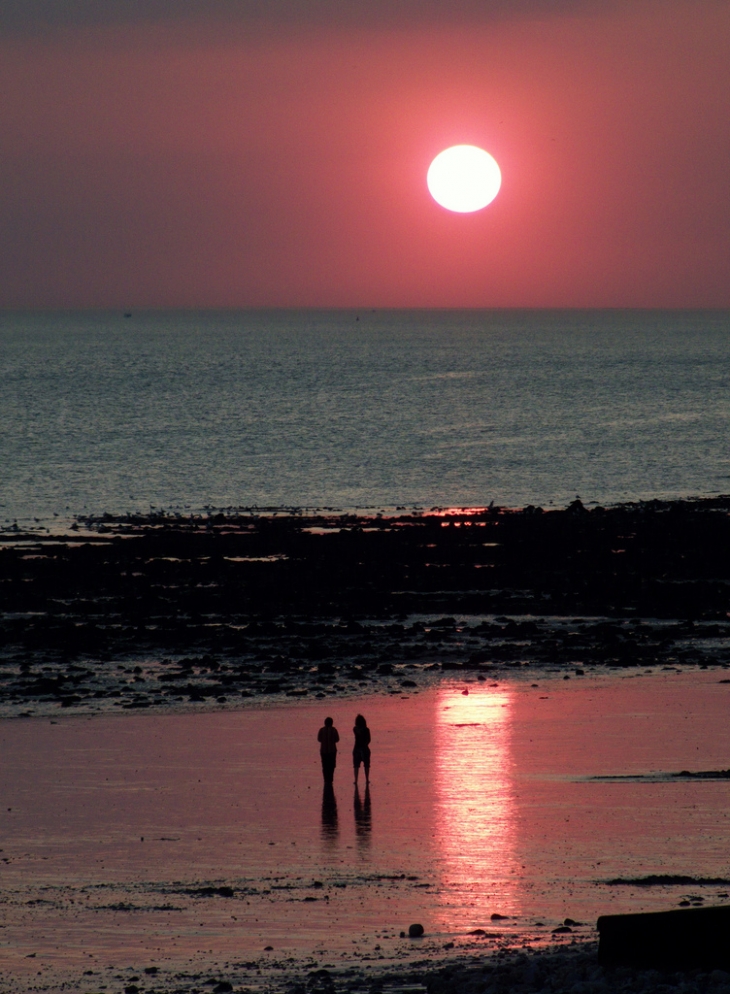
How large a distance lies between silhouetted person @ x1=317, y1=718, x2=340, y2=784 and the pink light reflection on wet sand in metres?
1.55

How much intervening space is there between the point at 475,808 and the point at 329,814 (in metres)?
1.96

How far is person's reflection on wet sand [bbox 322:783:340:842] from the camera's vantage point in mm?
19312

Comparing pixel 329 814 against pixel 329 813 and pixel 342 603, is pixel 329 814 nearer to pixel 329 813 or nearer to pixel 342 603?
pixel 329 813

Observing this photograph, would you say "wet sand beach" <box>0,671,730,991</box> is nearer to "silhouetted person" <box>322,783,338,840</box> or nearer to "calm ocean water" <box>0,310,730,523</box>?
"silhouetted person" <box>322,783,338,840</box>

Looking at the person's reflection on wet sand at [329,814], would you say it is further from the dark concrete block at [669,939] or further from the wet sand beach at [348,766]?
the dark concrete block at [669,939]

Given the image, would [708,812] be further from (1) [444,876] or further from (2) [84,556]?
(2) [84,556]

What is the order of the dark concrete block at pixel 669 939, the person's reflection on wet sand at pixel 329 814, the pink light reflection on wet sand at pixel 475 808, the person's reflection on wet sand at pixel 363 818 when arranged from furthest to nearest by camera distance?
the person's reflection on wet sand at pixel 329 814 < the person's reflection on wet sand at pixel 363 818 < the pink light reflection on wet sand at pixel 475 808 < the dark concrete block at pixel 669 939

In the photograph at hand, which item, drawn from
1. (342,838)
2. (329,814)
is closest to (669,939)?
(342,838)

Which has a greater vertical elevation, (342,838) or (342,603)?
(342,603)

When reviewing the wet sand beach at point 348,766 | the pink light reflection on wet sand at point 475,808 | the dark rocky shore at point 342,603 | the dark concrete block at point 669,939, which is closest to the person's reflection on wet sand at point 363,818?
the wet sand beach at point 348,766

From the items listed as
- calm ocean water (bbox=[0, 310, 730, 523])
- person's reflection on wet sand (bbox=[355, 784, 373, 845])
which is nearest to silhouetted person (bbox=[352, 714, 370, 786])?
person's reflection on wet sand (bbox=[355, 784, 373, 845])

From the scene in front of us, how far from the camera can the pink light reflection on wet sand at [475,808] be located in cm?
1606

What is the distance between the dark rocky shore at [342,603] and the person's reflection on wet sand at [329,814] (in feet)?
29.6

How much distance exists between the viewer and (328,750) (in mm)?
22453
